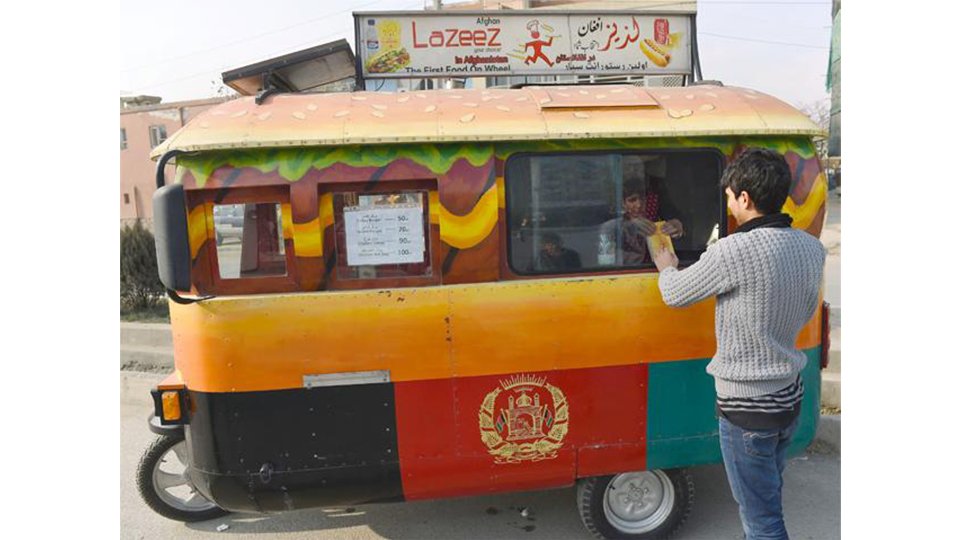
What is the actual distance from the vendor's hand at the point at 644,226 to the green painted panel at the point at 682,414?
719mm

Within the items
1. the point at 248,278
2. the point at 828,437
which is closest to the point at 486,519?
the point at 248,278

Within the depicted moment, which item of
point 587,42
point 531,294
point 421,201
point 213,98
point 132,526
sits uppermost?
point 213,98

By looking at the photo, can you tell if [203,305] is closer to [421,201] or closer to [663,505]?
[421,201]

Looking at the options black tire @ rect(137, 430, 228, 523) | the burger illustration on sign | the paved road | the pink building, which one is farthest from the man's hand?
the pink building

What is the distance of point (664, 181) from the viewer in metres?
3.34

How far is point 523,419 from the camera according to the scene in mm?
3266

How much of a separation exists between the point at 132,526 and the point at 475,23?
13.2ft

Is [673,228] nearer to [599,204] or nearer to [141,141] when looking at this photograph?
[599,204]

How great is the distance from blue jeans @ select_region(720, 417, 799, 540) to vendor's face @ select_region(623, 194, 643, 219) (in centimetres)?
117

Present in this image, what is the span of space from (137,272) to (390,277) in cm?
695

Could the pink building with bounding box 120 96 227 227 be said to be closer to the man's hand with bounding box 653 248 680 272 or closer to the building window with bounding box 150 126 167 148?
the building window with bounding box 150 126 167 148

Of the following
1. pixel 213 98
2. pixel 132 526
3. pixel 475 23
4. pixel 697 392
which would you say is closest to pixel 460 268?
pixel 697 392

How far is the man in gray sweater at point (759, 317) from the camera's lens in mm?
2537

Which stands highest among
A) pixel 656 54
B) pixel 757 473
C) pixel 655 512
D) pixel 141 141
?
Answer: pixel 141 141
